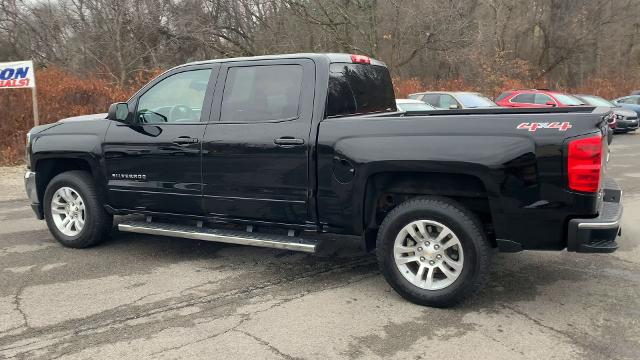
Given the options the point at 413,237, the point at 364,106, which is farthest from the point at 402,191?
the point at 364,106

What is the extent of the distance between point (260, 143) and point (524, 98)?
15.0 m

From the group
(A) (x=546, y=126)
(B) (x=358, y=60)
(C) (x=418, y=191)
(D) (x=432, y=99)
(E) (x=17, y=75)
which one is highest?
(E) (x=17, y=75)

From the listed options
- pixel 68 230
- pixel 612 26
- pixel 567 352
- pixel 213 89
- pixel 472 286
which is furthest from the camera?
pixel 612 26

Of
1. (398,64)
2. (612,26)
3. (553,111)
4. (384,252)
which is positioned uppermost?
(612,26)

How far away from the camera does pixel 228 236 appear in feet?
15.8

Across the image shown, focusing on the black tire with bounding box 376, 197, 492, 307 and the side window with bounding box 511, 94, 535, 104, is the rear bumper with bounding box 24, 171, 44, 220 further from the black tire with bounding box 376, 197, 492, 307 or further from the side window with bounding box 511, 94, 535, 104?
the side window with bounding box 511, 94, 535, 104

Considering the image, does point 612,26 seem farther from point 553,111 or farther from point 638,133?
point 553,111

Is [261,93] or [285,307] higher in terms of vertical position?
[261,93]

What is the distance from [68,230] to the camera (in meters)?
5.83

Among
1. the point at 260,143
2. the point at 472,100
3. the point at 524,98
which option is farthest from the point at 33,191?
the point at 524,98

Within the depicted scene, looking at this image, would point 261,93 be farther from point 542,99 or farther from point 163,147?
point 542,99

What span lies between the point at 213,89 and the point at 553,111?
2916mm

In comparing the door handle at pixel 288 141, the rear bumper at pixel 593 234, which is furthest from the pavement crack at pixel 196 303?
the rear bumper at pixel 593 234

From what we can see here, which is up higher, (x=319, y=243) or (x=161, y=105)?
(x=161, y=105)
